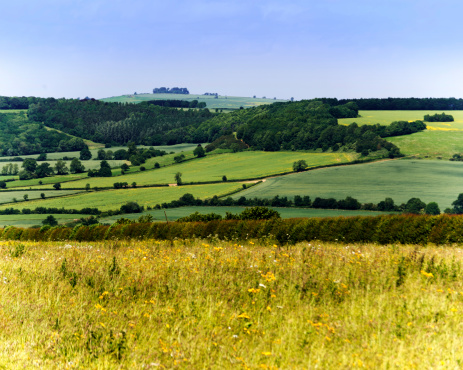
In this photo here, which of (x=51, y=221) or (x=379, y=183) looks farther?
(x=51, y=221)

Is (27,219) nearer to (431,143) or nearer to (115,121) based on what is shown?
(115,121)

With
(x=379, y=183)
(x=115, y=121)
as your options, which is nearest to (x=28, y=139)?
(x=115, y=121)

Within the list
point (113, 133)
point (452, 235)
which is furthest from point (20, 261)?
point (113, 133)

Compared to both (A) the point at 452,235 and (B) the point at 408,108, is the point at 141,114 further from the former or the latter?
(A) the point at 452,235

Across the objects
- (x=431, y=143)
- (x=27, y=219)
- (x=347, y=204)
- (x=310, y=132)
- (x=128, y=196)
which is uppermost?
(x=310, y=132)

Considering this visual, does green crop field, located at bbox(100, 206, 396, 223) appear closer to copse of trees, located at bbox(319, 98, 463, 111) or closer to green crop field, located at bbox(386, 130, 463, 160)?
green crop field, located at bbox(386, 130, 463, 160)

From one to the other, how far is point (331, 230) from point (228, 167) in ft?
180

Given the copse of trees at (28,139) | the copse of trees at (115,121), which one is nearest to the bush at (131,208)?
the copse of trees at (115,121)

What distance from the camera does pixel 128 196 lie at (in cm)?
7044

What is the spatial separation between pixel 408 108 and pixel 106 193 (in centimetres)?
6803

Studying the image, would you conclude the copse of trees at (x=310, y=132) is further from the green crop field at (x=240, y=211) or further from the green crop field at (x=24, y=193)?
the green crop field at (x=24, y=193)

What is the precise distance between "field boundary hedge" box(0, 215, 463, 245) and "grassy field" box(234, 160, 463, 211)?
1371 inches

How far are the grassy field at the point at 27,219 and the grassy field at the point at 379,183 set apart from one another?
30724 mm

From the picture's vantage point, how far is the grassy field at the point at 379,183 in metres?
57.1
